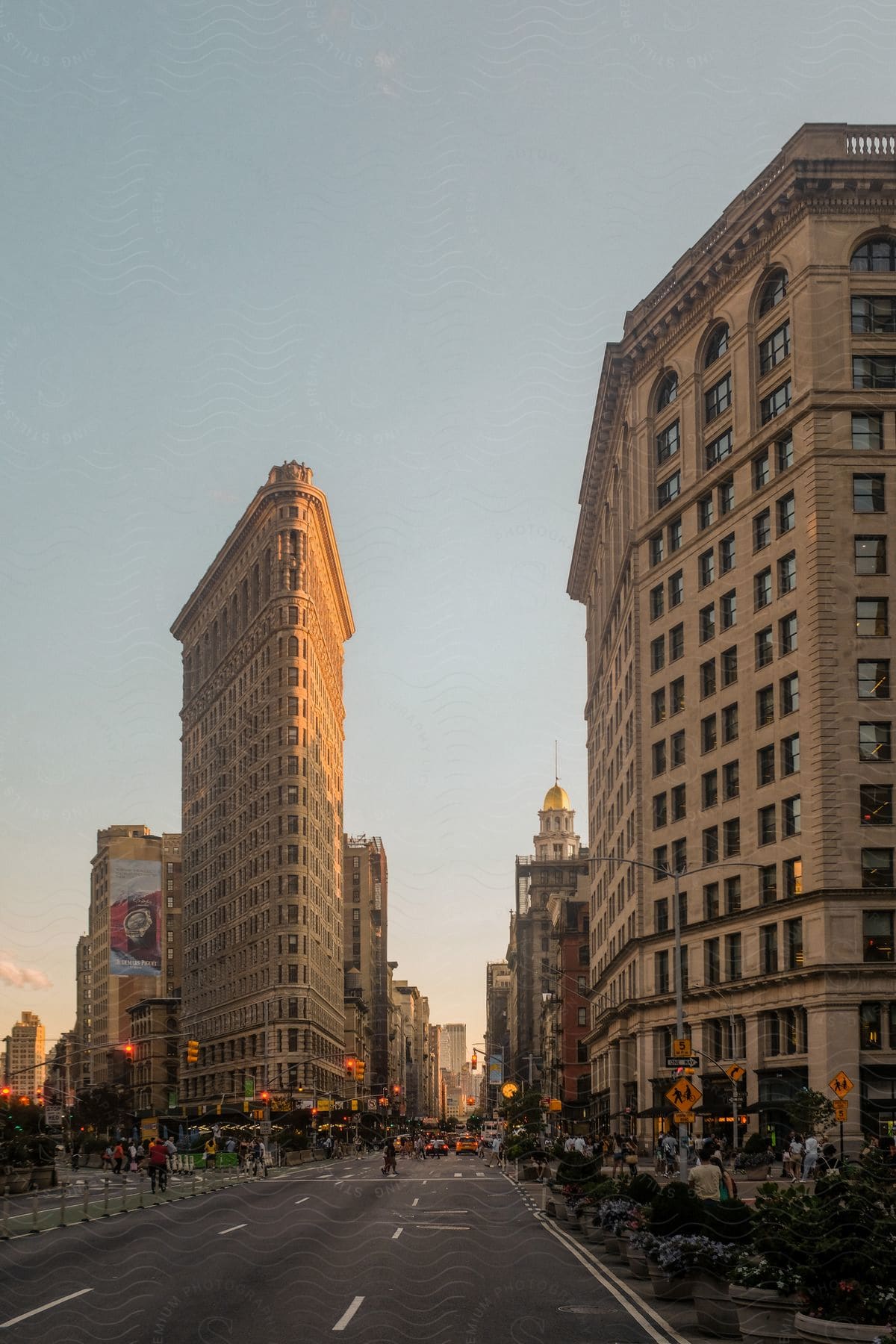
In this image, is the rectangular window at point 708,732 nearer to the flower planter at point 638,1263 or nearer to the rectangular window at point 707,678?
the rectangular window at point 707,678

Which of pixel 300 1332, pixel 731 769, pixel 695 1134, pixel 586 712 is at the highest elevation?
pixel 586 712

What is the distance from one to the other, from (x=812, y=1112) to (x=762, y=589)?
25.7 metres


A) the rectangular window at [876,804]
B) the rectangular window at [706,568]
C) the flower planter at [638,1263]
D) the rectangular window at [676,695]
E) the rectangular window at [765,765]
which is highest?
the rectangular window at [706,568]

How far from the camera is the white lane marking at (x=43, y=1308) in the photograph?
17828 millimetres

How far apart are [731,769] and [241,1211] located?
1520 inches

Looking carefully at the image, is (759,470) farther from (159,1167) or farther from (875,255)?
(159,1167)

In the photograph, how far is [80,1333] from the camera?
55.4 feet

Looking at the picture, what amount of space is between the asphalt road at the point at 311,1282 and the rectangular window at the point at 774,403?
138 ft

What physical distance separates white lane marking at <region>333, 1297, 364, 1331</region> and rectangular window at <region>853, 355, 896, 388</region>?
2108 inches

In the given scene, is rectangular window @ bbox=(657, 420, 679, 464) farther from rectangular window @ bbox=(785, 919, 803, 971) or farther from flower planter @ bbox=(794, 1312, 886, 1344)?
flower planter @ bbox=(794, 1312, 886, 1344)

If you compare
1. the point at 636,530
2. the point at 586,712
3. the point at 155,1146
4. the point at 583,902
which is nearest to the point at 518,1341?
the point at 155,1146

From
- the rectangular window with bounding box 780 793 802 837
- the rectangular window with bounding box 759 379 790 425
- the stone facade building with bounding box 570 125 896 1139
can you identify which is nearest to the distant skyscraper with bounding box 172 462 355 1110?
the stone facade building with bounding box 570 125 896 1139

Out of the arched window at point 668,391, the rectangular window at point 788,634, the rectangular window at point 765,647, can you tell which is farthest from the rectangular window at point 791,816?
the arched window at point 668,391

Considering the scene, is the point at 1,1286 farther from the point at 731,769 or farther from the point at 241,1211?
the point at 731,769
